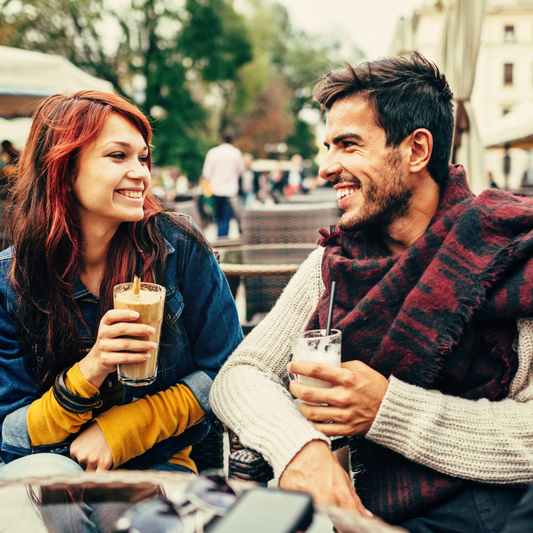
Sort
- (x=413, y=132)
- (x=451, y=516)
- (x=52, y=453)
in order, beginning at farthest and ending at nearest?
(x=413, y=132) → (x=52, y=453) → (x=451, y=516)

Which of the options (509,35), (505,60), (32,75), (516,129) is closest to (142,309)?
(32,75)

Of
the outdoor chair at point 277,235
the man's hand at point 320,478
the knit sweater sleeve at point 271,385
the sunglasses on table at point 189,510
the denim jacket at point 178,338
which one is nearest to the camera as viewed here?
the sunglasses on table at point 189,510

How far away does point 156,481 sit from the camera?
104cm

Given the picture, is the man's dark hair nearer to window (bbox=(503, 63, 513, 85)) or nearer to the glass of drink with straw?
the glass of drink with straw

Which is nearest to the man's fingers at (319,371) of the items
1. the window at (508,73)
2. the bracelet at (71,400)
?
the bracelet at (71,400)

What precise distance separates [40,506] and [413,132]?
1491 mm

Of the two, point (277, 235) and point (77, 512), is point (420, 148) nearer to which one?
point (77, 512)

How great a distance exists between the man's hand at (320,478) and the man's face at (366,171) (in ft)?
2.43

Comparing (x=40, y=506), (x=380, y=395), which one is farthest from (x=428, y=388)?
(x=40, y=506)

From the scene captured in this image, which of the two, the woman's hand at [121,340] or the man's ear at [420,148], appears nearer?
the woman's hand at [121,340]

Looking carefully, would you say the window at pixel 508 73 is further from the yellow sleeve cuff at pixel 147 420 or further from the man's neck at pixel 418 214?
the yellow sleeve cuff at pixel 147 420

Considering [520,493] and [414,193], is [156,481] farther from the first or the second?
[414,193]

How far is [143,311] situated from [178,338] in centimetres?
36

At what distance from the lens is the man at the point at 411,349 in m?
1.36
